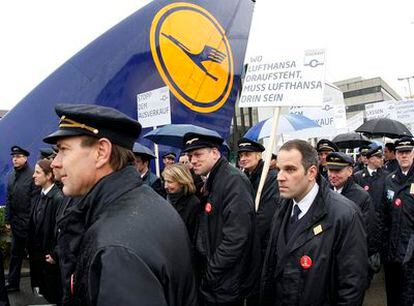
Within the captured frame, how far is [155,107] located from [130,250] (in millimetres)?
5509

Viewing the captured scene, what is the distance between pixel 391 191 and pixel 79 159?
4121 mm

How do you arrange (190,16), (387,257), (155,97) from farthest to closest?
1. (190,16)
2. (155,97)
3. (387,257)

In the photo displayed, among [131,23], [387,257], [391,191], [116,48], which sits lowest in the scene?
[387,257]

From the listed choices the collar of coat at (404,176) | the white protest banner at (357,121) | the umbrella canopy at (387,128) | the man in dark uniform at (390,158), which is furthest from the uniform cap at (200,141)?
the white protest banner at (357,121)

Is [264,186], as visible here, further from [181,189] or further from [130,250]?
[130,250]

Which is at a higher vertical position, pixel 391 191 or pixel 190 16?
pixel 190 16

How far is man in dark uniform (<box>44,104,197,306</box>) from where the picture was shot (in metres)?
1.21

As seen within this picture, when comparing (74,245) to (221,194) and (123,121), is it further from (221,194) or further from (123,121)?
(221,194)

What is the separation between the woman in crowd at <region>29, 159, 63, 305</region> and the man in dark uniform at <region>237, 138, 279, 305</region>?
2.19 metres

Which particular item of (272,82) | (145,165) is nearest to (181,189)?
(145,165)

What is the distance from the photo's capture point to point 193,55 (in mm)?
7551

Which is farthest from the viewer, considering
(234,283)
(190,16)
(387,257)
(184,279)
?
(190,16)

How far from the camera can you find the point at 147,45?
6973 mm

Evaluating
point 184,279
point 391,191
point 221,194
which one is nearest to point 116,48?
point 221,194
